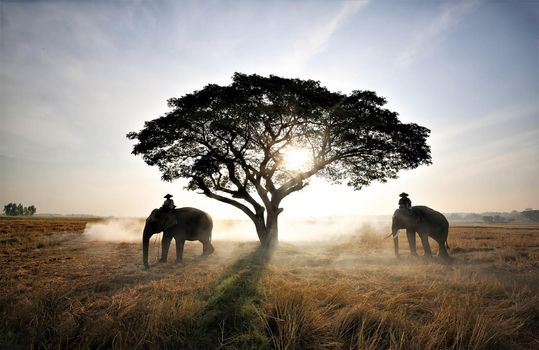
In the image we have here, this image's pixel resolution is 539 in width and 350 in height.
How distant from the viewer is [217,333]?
12.7 feet

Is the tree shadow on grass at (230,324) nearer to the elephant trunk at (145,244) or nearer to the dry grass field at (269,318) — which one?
the dry grass field at (269,318)

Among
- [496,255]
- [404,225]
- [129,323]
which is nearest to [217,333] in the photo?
[129,323]

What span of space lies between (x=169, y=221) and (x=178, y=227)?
3.19 ft

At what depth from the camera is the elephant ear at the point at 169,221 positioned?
1163cm

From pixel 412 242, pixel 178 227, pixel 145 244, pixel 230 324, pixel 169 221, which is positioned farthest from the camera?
pixel 412 242

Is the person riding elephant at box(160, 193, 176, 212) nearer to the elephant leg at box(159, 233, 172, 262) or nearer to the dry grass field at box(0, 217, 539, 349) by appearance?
the elephant leg at box(159, 233, 172, 262)

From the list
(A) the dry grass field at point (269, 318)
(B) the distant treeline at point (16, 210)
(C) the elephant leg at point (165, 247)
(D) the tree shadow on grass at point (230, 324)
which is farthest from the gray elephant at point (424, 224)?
(B) the distant treeline at point (16, 210)

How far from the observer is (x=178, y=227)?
41.4ft

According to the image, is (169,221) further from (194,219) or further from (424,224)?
(424,224)

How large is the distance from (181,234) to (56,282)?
5.66m

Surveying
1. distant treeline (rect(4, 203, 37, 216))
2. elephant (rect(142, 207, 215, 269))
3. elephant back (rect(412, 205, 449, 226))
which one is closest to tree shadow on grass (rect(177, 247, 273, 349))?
elephant (rect(142, 207, 215, 269))

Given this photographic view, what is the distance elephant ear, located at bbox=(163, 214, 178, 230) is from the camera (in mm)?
11627

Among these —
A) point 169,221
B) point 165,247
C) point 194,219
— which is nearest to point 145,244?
point 165,247

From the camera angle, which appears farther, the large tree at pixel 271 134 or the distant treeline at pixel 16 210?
the distant treeline at pixel 16 210
